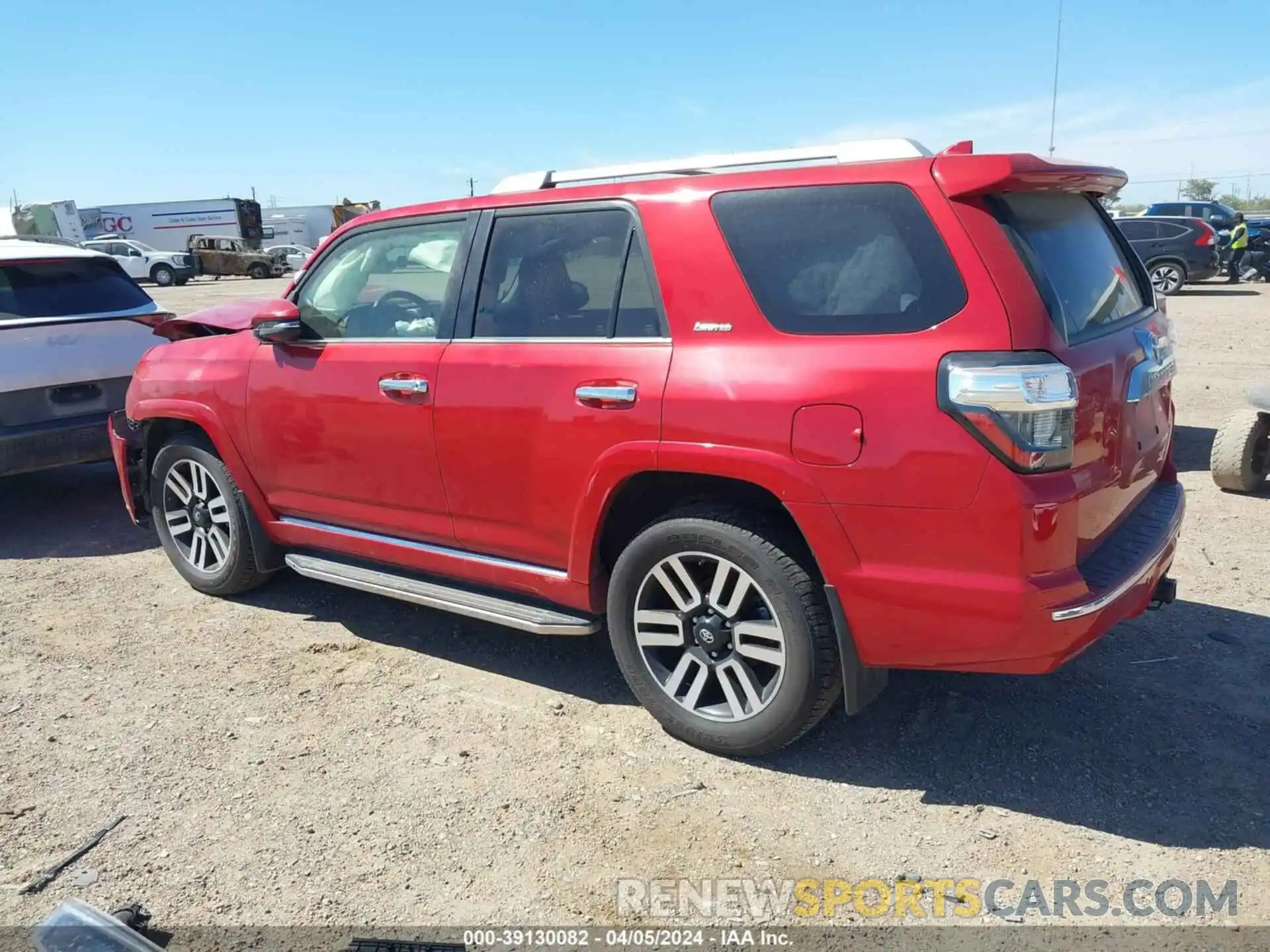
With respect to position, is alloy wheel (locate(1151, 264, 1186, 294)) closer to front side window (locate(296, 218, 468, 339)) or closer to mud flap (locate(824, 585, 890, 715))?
front side window (locate(296, 218, 468, 339))

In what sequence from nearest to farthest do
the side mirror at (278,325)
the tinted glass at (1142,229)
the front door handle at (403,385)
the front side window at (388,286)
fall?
the front door handle at (403,385) < the front side window at (388,286) < the side mirror at (278,325) < the tinted glass at (1142,229)

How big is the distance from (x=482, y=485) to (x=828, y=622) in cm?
141

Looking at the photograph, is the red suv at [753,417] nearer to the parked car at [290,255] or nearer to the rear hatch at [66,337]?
the rear hatch at [66,337]

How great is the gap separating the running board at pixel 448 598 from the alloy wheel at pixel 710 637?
0.90ft

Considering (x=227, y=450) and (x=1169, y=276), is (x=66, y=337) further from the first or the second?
(x=1169, y=276)

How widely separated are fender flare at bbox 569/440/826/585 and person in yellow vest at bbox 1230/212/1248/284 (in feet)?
74.0

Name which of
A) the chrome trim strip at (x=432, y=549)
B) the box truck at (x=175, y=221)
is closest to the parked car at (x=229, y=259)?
the box truck at (x=175, y=221)

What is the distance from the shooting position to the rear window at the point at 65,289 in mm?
6277

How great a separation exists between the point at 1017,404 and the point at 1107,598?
0.66m

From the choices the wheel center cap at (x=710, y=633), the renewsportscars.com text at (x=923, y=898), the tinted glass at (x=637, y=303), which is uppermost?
the tinted glass at (x=637, y=303)

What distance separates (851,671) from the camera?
3.03m

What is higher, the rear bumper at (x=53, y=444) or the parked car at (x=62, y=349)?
the parked car at (x=62, y=349)

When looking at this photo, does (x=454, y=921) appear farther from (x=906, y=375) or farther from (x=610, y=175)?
(x=610, y=175)

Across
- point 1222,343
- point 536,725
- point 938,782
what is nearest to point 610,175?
point 536,725
